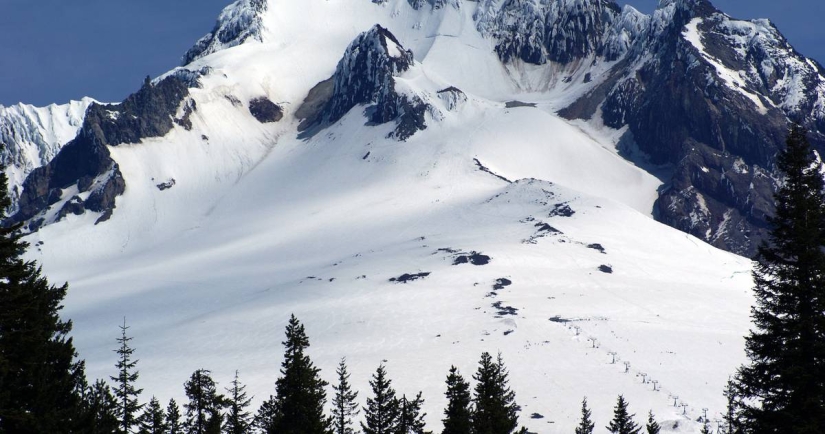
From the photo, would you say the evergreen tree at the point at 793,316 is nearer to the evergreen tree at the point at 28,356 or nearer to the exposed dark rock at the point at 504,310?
the evergreen tree at the point at 28,356

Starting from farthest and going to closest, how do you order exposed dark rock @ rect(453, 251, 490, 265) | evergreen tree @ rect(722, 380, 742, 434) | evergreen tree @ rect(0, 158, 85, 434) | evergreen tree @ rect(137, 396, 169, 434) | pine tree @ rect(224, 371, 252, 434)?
exposed dark rock @ rect(453, 251, 490, 265) < pine tree @ rect(224, 371, 252, 434) < evergreen tree @ rect(137, 396, 169, 434) < evergreen tree @ rect(722, 380, 742, 434) < evergreen tree @ rect(0, 158, 85, 434)

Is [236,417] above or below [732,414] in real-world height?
above

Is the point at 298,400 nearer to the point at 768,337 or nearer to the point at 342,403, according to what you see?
the point at 342,403

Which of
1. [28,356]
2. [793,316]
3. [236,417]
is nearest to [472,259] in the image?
[236,417]

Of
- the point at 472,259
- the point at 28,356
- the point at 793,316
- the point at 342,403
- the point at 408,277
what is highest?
the point at 472,259

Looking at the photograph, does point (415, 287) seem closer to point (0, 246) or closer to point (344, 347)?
point (344, 347)

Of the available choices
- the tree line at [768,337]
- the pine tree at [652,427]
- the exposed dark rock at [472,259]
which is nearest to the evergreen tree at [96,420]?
the tree line at [768,337]

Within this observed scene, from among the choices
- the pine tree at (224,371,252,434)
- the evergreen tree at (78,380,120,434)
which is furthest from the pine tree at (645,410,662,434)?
the evergreen tree at (78,380,120,434)

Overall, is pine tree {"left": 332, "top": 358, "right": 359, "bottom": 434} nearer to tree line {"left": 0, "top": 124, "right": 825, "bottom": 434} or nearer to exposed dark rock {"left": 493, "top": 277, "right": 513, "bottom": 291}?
tree line {"left": 0, "top": 124, "right": 825, "bottom": 434}
